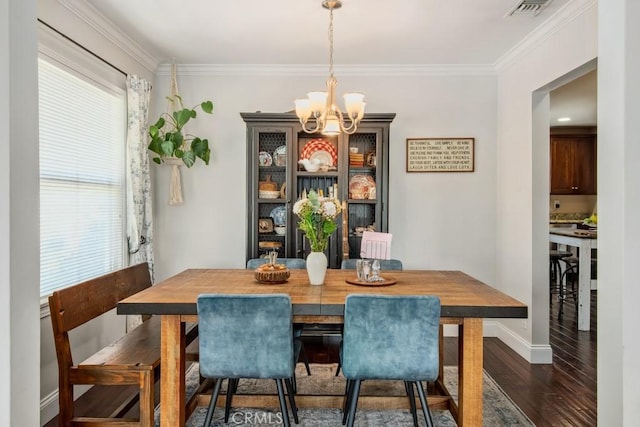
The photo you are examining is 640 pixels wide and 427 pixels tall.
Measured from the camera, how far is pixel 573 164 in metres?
7.84

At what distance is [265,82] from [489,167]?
7.69 feet

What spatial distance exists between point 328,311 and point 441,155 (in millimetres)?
2652

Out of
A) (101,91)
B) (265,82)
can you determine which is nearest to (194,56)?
(265,82)

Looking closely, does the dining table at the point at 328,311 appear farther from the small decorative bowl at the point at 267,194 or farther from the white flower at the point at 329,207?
the small decorative bowl at the point at 267,194

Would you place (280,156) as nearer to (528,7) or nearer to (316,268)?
(316,268)

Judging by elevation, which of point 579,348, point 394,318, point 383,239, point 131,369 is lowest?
point 579,348

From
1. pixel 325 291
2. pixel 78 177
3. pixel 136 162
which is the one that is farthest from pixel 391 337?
pixel 136 162

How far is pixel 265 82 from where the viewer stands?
4.25 metres

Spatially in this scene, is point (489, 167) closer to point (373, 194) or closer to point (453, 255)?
point (453, 255)

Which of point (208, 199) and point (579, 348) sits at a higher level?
point (208, 199)

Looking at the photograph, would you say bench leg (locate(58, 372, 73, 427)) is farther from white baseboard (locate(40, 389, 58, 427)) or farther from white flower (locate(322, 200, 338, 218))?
white flower (locate(322, 200, 338, 218))

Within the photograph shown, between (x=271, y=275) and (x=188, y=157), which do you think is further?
(x=188, y=157)
